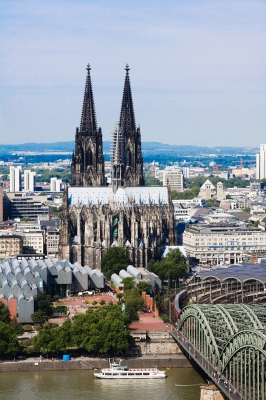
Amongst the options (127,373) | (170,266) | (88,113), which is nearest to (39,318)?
(127,373)

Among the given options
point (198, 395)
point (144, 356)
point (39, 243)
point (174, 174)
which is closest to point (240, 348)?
point (198, 395)

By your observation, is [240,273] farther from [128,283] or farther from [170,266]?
[170,266]

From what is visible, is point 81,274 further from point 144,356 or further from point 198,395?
point 198,395

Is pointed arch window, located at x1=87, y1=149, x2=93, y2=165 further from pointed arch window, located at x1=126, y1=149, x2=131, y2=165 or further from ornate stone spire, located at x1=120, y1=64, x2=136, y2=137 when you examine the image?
ornate stone spire, located at x1=120, y1=64, x2=136, y2=137

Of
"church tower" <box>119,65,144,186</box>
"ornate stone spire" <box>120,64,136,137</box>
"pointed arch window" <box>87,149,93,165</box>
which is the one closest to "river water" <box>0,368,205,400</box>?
"church tower" <box>119,65,144,186</box>

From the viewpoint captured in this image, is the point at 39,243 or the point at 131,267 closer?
the point at 131,267

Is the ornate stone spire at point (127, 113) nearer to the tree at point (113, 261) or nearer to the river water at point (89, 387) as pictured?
the tree at point (113, 261)
